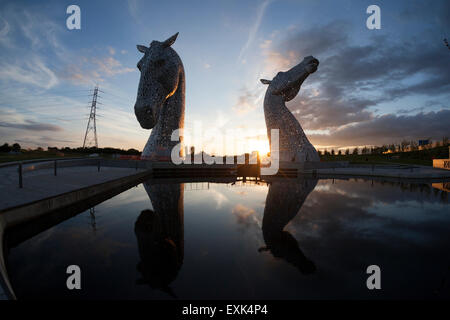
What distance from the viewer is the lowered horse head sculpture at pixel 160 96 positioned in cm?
1110

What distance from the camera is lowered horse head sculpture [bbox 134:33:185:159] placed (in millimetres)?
11102

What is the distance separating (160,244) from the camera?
2941mm

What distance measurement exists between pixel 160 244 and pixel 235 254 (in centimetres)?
115

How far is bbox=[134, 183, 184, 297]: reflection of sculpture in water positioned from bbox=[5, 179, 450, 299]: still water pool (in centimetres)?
1

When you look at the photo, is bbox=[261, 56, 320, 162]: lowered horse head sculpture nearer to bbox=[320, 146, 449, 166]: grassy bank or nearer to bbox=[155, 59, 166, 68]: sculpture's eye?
bbox=[155, 59, 166, 68]: sculpture's eye

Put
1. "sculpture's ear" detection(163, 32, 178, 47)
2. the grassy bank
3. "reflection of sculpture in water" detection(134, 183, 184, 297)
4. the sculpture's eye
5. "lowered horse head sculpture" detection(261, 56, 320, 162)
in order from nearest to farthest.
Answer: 1. "reflection of sculpture in water" detection(134, 183, 184, 297)
2. the sculpture's eye
3. "sculpture's ear" detection(163, 32, 178, 47)
4. "lowered horse head sculpture" detection(261, 56, 320, 162)
5. the grassy bank

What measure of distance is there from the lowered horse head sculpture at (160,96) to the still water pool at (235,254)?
7.56m

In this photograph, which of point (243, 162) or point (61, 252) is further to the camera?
point (243, 162)

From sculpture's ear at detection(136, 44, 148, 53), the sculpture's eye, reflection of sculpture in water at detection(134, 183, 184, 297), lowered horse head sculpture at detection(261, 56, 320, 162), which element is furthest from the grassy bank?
reflection of sculpture in water at detection(134, 183, 184, 297)

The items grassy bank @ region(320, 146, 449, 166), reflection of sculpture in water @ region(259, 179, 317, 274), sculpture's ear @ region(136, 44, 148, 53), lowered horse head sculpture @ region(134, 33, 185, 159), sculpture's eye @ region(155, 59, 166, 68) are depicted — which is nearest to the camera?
reflection of sculpture in water @ region(259, 179, 317, 274)

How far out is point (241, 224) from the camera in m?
3.88
